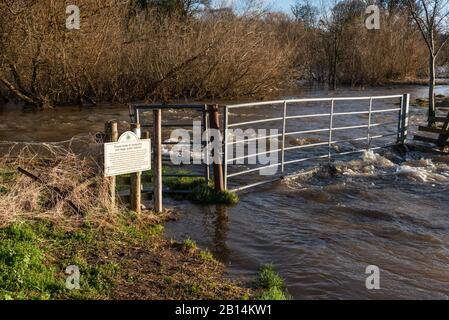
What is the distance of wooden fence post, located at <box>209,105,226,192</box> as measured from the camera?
8.41 meters

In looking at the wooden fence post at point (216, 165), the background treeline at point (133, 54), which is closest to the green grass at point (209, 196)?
the wooden fence post at point (216, 165)

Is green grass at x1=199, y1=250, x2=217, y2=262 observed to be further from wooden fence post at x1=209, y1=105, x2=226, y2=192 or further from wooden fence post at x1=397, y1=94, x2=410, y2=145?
wooden fence post at x1=397, y1=94, x2=410, y2=145

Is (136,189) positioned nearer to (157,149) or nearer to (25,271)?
(157,149)

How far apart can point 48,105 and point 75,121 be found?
13.9ft

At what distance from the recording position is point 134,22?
2736cm

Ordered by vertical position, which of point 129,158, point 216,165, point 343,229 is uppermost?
point 129,158

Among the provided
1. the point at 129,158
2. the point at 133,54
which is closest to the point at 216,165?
the point at 129,158

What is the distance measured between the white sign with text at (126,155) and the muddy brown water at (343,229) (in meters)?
1.12

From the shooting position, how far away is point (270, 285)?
18.4 ft

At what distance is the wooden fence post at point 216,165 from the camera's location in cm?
841

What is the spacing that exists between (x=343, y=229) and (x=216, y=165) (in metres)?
2.35
